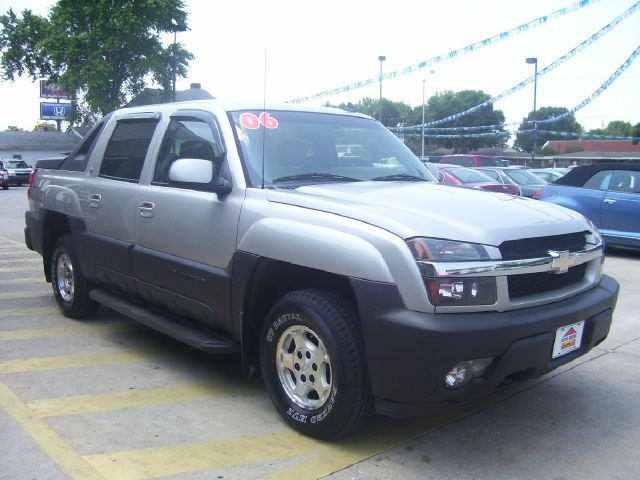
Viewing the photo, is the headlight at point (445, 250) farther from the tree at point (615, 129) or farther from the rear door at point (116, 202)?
the tree at point (615, 129)

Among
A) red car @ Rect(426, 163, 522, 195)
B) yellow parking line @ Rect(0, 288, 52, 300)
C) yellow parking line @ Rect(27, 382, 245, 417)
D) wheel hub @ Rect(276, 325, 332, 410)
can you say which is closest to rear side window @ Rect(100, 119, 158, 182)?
yellow parking line @ Rect(27, 382, 245, 417)

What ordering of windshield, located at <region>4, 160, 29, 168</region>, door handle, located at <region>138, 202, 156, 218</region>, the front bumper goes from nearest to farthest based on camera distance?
the front bumper → door handle, located at <region>138, 202, 156, 218</region> → windshield, located at <region>4, 160, 29, 168</region>

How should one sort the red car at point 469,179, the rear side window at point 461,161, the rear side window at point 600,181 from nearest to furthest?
the rear side window at point 600,181
the red car at point 469,179
the rear side window at point 461,161

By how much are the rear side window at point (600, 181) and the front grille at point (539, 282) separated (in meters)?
7.96

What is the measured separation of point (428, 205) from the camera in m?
3.57

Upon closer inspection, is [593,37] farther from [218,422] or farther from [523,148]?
[523,148]

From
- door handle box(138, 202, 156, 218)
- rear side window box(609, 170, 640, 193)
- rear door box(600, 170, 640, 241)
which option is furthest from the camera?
rear side window box(609, 170, 640, 193)

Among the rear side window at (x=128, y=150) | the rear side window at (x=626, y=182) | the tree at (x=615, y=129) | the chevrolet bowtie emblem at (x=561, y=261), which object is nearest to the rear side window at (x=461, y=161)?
the rear side window at (x=626, y=182)

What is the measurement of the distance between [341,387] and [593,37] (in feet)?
51.3

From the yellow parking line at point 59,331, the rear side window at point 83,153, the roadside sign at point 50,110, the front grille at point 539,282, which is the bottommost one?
the yellow parking line at point 59,331

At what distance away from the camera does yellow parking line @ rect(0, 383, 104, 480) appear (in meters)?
3.19

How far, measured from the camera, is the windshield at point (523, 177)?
1875 cm

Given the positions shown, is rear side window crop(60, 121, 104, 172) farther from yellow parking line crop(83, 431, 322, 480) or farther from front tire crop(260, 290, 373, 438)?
yellow parking line crop(83, 431, 322, 480)

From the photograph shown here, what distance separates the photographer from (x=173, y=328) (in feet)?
14.3
